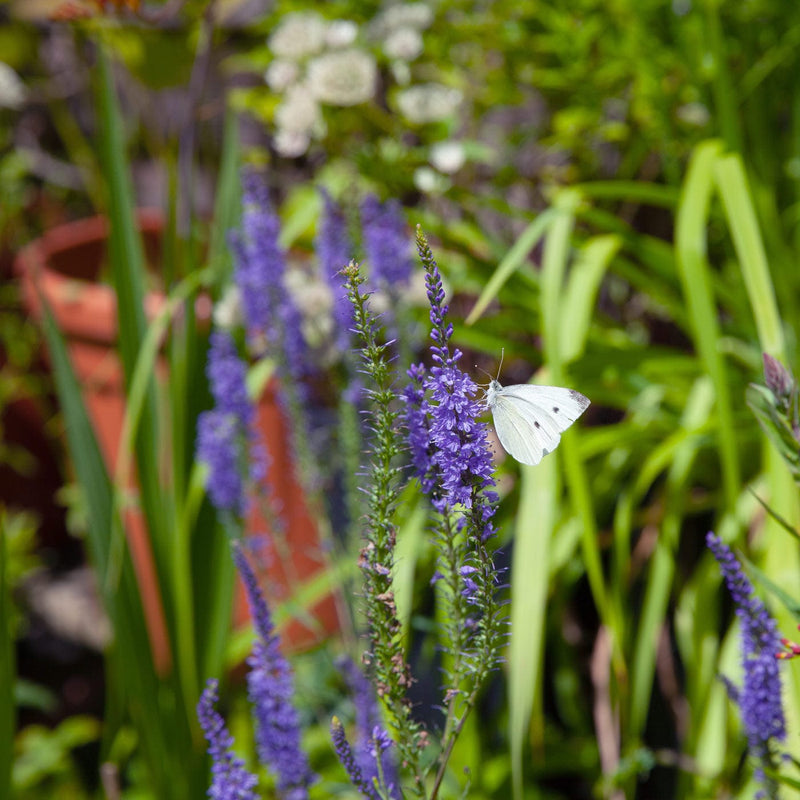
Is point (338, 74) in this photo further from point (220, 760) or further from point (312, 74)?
point (220, 760)

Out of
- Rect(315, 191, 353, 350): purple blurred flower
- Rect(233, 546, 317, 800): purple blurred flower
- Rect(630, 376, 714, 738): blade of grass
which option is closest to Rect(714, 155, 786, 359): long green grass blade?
Rect(630, 376, 714, 738): blade of grass

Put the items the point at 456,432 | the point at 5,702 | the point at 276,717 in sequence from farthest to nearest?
1. the point at 5,702
2. the point at 276,717
3. the point at 456,432

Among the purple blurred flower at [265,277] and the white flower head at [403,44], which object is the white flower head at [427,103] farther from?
the purple blurred flower at [265,277]

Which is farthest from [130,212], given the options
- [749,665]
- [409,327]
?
[749,665]

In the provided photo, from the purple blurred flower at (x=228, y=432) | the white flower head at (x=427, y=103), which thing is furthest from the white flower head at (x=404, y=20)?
the purple blurred flower at (x=228, y=432)

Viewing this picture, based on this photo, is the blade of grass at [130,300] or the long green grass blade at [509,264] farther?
the blade of grass at [130,300]

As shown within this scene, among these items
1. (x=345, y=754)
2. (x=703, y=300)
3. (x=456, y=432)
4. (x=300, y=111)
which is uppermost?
(x=300, y=111)

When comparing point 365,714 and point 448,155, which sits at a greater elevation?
point 448,155

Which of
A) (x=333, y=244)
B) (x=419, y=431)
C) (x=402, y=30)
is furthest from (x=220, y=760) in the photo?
(x=402, y=30)
